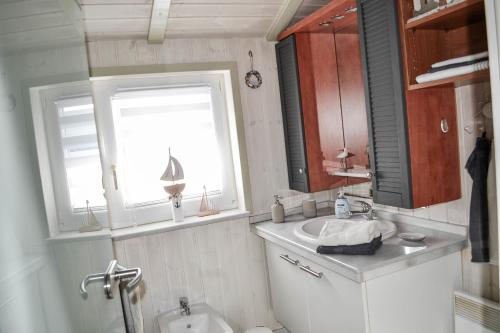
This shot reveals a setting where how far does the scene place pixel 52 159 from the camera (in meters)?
0.62

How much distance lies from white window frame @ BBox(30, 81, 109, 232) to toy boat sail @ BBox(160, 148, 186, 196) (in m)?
1.43

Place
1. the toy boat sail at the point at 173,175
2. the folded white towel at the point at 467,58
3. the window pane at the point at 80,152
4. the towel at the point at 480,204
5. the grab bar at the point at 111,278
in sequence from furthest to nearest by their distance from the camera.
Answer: the toy boat sail at the point at 173,175 → the towel at the point at 480,204 → the folded white towel at the point at 467,58 → the grab bar at the point at 111,278 → the window pane at the point at 80,152

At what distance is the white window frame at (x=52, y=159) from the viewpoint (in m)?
0.57

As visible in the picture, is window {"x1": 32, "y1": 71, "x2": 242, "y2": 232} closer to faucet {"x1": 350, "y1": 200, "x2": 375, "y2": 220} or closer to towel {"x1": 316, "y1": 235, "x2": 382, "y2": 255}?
faucet {"x1": 350, "y1": 200, "x2": 375, "y2": 220}

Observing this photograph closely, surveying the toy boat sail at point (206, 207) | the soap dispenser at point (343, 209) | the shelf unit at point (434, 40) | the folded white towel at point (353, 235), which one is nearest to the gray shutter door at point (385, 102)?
the shelf unit at point (434, 40)

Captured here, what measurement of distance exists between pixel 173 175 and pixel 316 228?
0.93 m

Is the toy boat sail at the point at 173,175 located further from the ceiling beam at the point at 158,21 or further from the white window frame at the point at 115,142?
the ceiling beam at the point at 158,21

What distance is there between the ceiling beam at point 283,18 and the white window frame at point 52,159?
1.64 metres

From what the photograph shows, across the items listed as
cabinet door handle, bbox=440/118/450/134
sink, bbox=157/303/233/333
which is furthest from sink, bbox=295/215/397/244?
sink, bbox=157/303/233/333

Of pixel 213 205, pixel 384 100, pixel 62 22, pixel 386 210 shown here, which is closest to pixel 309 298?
pixel 386 210

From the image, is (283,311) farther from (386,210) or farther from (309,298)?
(386,210)

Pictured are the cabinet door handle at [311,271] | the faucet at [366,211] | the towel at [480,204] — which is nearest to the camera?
the towel at [480,204]

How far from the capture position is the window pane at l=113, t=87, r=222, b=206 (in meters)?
2.20

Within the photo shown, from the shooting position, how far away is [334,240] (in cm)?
158
